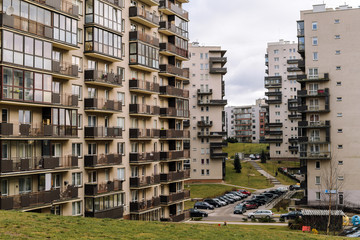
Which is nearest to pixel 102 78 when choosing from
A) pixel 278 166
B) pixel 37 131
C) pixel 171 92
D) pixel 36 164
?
pixel 37 131

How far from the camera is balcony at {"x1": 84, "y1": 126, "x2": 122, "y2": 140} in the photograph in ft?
143

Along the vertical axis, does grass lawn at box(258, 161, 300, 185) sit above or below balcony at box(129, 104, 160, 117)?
below

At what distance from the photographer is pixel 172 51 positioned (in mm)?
59969

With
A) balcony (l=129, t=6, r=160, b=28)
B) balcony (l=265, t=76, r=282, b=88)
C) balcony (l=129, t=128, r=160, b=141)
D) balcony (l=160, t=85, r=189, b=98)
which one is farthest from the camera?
balcony (l=265, t=76, r=282, b=88)

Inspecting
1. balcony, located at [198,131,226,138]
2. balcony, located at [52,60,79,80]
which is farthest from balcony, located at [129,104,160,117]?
balcony, located at [198,131,226,138]

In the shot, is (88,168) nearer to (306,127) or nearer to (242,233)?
(242,233)

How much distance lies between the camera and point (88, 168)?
142ft

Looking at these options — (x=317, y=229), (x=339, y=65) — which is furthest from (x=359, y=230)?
(x=339, y=65)

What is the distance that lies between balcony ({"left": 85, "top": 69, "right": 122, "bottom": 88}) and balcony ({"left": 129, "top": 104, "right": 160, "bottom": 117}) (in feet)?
15.3

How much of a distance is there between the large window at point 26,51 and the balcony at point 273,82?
120808 mm

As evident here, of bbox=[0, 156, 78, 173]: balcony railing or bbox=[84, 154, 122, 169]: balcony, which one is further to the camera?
bbox=[84, 154, 122, 169]: balcony

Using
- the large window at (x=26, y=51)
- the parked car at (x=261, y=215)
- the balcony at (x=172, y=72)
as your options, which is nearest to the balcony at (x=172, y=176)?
the balcony at (x=172, y=72)

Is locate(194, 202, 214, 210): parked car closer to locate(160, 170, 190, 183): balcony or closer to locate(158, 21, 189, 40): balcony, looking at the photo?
locate(160, 170, 190, 183): balcony

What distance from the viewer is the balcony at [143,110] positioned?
Answer: 51.2 m
